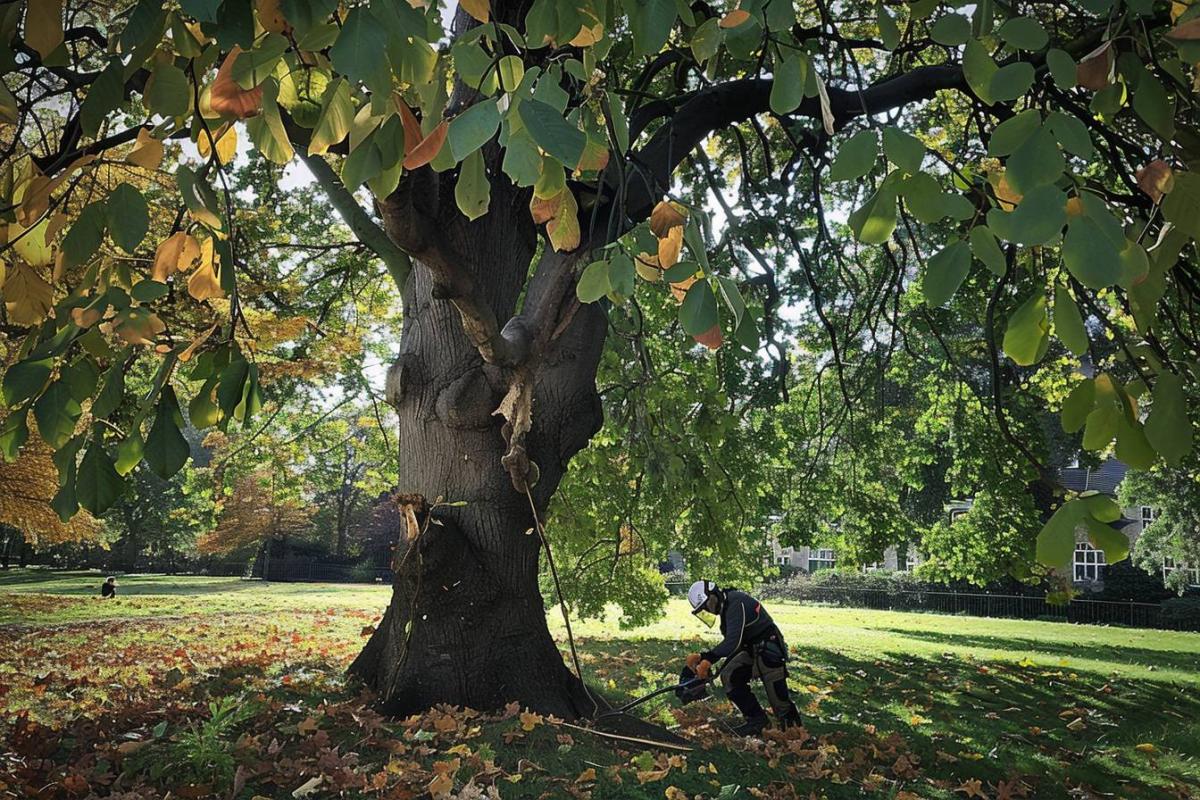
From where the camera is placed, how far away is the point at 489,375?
206 inches

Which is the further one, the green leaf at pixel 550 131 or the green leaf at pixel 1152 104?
the green leaf at pixel 1152 104

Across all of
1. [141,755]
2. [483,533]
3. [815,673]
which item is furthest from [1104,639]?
[141,755]

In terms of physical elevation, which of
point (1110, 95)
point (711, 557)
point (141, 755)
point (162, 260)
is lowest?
point (141, 755)

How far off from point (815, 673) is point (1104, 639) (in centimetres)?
1288

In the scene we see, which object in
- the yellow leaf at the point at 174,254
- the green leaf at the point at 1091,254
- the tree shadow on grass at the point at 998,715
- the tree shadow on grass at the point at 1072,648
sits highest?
the yellow leaf at the point at 174,254

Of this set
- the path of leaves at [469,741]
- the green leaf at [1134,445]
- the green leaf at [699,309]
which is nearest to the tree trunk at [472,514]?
the path of leaves at [469,741]

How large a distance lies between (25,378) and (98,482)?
0.22 meters

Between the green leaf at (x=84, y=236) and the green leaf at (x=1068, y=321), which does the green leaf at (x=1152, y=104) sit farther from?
the green leaf at (x=84, y=236)

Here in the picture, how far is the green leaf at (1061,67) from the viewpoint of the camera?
→ 1.45 meters

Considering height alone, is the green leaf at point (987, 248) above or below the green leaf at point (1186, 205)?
below

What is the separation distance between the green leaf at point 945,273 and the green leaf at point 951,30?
392 mm

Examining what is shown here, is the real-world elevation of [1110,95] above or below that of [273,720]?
above

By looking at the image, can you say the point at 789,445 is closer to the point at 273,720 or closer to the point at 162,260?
the point at 273,720

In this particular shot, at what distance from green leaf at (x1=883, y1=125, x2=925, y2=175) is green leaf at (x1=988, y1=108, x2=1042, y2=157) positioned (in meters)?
0.11
